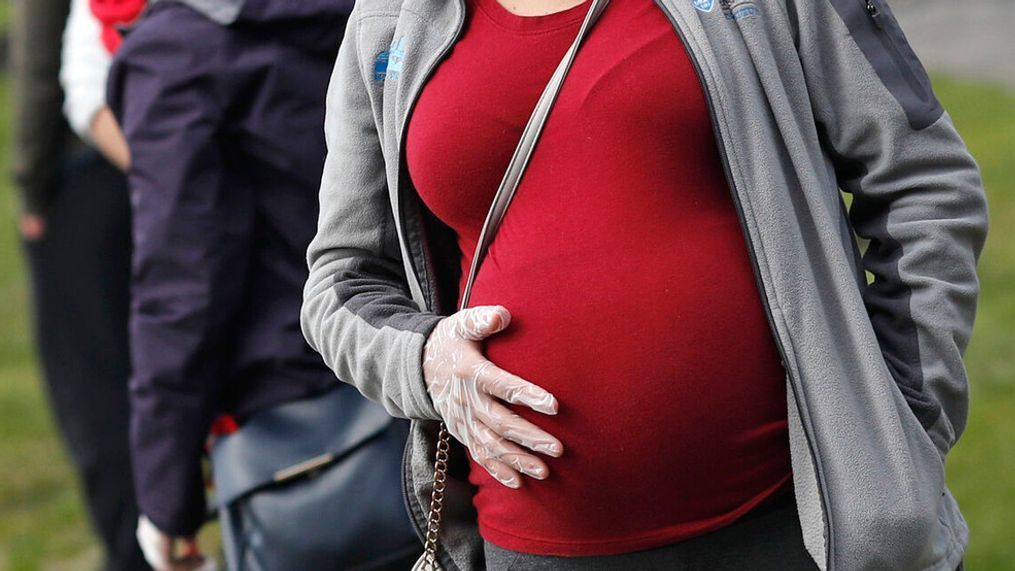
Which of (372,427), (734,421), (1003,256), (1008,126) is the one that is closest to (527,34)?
(734,421)

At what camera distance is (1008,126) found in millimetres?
8883

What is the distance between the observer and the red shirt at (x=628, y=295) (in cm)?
161

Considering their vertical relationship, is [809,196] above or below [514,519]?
above

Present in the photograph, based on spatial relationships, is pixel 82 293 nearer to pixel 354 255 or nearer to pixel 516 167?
pixel 354 255

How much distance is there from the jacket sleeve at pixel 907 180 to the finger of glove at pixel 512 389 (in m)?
0.44

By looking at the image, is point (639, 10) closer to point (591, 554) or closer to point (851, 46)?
point (851, 46)

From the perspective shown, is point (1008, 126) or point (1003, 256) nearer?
point (1003, 256)

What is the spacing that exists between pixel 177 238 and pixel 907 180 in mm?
1320

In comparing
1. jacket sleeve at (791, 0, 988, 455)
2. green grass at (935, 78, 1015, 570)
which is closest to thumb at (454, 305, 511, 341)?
jacket sleeve at (791, 0, 988, 455)

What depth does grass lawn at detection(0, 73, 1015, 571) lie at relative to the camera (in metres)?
4.12

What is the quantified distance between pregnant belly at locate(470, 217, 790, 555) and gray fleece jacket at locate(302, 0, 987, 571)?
50 mm

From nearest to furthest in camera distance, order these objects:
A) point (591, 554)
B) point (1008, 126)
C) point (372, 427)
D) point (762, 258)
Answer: point (762, 258) → point (591, 554) → point (372, 427) → point (1008, 126)

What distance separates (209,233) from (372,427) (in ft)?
1.49

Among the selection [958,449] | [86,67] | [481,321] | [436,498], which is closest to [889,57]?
[481,321]
